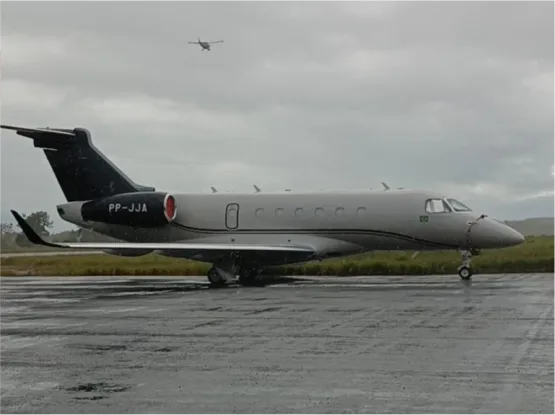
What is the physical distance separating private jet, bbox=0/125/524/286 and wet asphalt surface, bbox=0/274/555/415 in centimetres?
808

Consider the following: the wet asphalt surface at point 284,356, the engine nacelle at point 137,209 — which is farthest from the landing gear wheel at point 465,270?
the engine nacelle at point 137,209

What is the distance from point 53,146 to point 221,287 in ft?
32.8

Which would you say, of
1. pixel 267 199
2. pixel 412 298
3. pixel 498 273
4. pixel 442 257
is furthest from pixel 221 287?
pixel 442 257

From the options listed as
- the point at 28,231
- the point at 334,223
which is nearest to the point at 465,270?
the point at 334,223

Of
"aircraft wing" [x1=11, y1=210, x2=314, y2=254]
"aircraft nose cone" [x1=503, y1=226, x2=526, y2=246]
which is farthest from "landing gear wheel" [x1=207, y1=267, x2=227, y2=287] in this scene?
"aircraft nose cone" [x1=503, y1=226, x2=526, y2=246]

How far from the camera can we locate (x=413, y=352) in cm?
990

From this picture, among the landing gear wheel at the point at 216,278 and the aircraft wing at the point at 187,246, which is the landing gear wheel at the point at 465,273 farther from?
the landing gear wheel at the point at 216,278

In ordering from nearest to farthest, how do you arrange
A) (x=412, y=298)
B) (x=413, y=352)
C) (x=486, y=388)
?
1. (x=486, y=388)
2. (x=413, y=352)
3. (x=412, y=298)

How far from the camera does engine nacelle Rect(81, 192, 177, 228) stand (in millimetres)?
28797

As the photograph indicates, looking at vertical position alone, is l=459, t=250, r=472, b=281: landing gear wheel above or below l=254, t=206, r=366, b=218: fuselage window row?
below

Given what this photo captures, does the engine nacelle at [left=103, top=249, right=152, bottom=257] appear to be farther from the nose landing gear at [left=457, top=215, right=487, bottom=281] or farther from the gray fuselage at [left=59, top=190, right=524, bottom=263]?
the nose landing gear at [left=457, top=215, right=487, bottom=281]

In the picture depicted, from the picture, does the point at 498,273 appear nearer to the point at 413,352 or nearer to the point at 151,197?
the point at 151,197

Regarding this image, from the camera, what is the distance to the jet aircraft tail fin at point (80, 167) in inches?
1203

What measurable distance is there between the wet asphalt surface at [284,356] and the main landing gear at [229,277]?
8.17 metres
